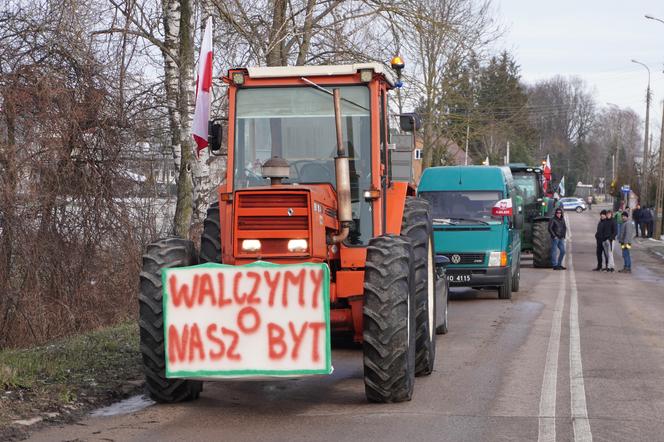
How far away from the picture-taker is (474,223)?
18938 mm

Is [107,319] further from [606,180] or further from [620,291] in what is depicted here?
[606,180]

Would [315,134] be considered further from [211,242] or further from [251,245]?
[251,245]

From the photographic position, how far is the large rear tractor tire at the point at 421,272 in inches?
374

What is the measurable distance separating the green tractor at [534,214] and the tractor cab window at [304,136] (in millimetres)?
20165

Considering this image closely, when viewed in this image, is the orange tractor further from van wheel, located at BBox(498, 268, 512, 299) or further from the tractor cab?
van wheel, located at BBox(498, 268, 512, 299)

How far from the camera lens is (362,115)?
9648 mm

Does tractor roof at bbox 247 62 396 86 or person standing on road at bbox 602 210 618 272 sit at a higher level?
tractor roof at bbox 247 62 396 86

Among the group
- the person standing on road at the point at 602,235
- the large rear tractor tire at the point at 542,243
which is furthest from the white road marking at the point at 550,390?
the person standing on road at the point at 602,235

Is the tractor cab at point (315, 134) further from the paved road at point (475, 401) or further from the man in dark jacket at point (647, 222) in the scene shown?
the man in dark jacket at point (647, 222)

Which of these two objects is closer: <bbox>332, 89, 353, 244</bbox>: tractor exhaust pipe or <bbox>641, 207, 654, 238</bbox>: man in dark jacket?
<bbox>332, 89, 353, 244</bbox>: tractor exhaust pipe

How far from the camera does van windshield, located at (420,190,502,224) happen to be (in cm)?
1905

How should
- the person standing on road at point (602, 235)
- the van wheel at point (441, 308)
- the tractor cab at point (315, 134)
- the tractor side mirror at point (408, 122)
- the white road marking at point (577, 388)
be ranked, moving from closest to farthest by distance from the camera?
the white road marking at point (577, 388) → the tractor cab at point (315, 134) → the tractor side mirror at point (408, 122) → the van wheel at point (441, 308) → the person standing on road at point (602, 235)

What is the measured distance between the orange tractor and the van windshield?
863cm

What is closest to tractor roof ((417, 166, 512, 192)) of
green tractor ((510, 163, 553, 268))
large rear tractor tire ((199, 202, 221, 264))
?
green tractor ((510, 163, 553, 268))
